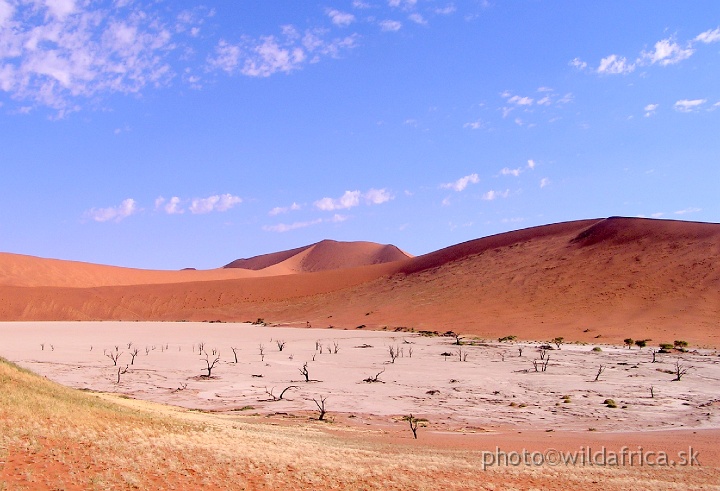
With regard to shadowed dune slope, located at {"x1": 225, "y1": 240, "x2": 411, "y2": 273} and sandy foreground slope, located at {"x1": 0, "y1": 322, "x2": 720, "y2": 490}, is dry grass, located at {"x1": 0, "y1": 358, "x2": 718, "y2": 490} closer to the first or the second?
sandy foreground slope, located at {"x1": 0, "y1": 322, "x2": 720, "y2": 490}

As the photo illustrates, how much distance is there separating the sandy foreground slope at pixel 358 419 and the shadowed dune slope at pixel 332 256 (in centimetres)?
11775

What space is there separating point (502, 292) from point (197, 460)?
A: 48649 mm

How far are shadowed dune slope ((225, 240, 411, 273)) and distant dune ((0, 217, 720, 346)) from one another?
65391 mm

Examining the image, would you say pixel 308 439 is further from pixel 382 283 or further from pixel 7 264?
pixel 7 264

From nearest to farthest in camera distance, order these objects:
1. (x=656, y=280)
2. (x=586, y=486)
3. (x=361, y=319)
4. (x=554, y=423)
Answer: (x=586, y=486), (x=554, y=423), (x=656, y=280), (x=361, y=319)

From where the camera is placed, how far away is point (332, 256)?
160625 mm

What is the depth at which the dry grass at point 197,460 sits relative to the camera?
28.3 ft

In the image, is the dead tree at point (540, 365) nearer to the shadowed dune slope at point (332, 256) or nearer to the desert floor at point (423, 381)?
the desert floor at point (423, 381)

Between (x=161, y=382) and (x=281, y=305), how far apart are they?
46.4m

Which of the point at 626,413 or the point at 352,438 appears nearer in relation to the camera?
the point at 352,438

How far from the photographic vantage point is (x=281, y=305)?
69.4 metres

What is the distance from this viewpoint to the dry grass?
8633mm

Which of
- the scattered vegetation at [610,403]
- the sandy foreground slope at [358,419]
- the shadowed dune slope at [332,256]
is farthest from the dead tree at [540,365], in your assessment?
the shadowed dune slope at [332,256]

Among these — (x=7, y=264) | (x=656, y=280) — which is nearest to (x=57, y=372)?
(x=656, y=280)
